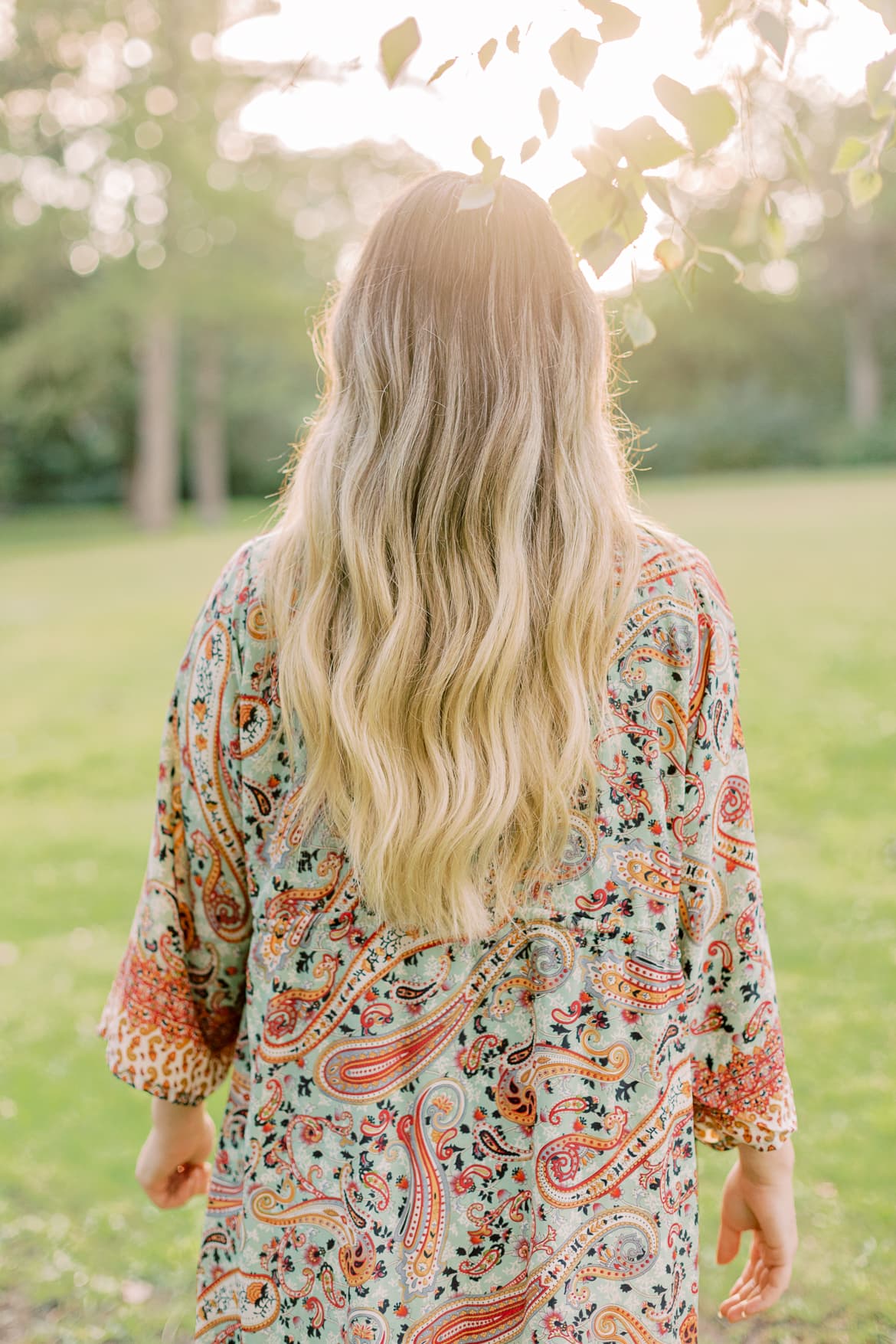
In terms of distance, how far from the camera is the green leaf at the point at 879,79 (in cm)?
136

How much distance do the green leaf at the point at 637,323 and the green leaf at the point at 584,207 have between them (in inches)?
9.8

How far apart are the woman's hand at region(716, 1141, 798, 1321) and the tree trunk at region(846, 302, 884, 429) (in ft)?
104

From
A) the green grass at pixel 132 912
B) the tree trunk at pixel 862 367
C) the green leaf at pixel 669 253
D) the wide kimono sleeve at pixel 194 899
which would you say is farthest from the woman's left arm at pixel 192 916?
the tree trunk at pixel 862 367

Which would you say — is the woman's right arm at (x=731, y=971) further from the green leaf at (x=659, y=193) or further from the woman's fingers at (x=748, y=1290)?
the green leaf at (x=659, y=193)

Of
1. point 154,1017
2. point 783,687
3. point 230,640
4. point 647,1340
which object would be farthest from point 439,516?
point 783,687

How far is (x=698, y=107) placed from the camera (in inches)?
46.9

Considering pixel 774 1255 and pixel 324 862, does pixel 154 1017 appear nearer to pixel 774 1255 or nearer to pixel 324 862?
pixel 324 862

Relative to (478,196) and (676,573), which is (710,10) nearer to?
(478,196)

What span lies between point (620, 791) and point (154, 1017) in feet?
2.46

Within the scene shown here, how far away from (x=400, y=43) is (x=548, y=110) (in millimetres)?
197

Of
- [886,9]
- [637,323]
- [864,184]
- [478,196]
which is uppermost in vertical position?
[886,9]

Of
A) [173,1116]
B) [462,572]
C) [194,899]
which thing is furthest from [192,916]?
[462,572]

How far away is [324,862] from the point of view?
1.46 meters

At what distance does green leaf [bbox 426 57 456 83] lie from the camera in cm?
117
